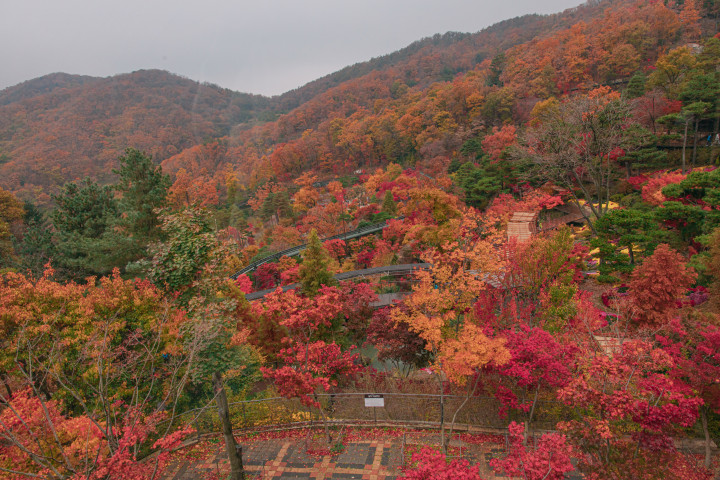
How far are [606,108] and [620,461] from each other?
2030 centimetres

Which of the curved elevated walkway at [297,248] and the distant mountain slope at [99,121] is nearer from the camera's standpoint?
the curved elevated walkway at [297,248]

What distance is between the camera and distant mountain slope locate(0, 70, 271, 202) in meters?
64.7

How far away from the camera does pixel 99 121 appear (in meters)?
87.0

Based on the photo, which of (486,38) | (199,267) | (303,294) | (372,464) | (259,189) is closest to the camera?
(199,267)

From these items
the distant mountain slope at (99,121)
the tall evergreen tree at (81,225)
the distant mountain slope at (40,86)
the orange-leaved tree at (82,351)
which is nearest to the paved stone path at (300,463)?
the orange-leaved tree at (82,351)

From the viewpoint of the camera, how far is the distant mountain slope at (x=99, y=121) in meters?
64.7

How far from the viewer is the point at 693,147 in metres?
24.8

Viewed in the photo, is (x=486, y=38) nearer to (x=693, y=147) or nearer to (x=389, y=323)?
(x=693, y=147)

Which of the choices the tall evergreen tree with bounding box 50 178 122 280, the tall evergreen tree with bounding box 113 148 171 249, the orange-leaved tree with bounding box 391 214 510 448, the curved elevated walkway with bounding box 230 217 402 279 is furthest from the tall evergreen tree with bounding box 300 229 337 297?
the curved elevated walkway with bounding box 230 217 402 279

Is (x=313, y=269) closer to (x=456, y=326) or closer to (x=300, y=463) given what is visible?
(x=456, y=326)

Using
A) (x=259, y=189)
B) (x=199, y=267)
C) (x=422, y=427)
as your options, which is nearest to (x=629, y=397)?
(x=422, y=427)

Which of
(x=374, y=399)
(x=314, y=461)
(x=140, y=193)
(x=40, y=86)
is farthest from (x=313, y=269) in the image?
(x=40, y=86)

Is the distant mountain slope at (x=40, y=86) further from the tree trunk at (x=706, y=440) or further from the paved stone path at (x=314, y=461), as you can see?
the tree trunk at (x=706, y=440)

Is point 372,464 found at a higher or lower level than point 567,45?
lower
